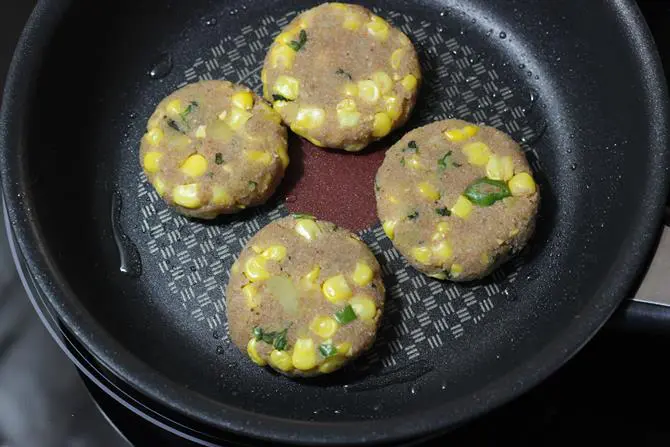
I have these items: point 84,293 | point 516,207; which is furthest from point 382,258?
point 84,293

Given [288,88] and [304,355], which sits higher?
[288,88]

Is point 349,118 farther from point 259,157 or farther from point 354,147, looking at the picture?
point 259,157

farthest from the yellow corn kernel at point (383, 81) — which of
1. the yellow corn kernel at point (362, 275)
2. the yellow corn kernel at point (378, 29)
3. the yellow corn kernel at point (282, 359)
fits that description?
the yellow corn kernel at point (282, 359)

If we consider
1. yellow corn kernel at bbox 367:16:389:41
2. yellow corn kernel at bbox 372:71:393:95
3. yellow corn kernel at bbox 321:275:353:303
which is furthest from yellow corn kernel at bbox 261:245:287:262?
yellow corn kernel at bbox 367:16:389:41

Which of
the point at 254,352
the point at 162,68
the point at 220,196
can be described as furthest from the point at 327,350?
the point at 162,68

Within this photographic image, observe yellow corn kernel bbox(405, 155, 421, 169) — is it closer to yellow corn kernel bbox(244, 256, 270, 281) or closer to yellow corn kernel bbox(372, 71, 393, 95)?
yellow corn kernel bbox(372, 71, 393, 95)

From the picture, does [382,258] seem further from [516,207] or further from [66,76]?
[66,76]
